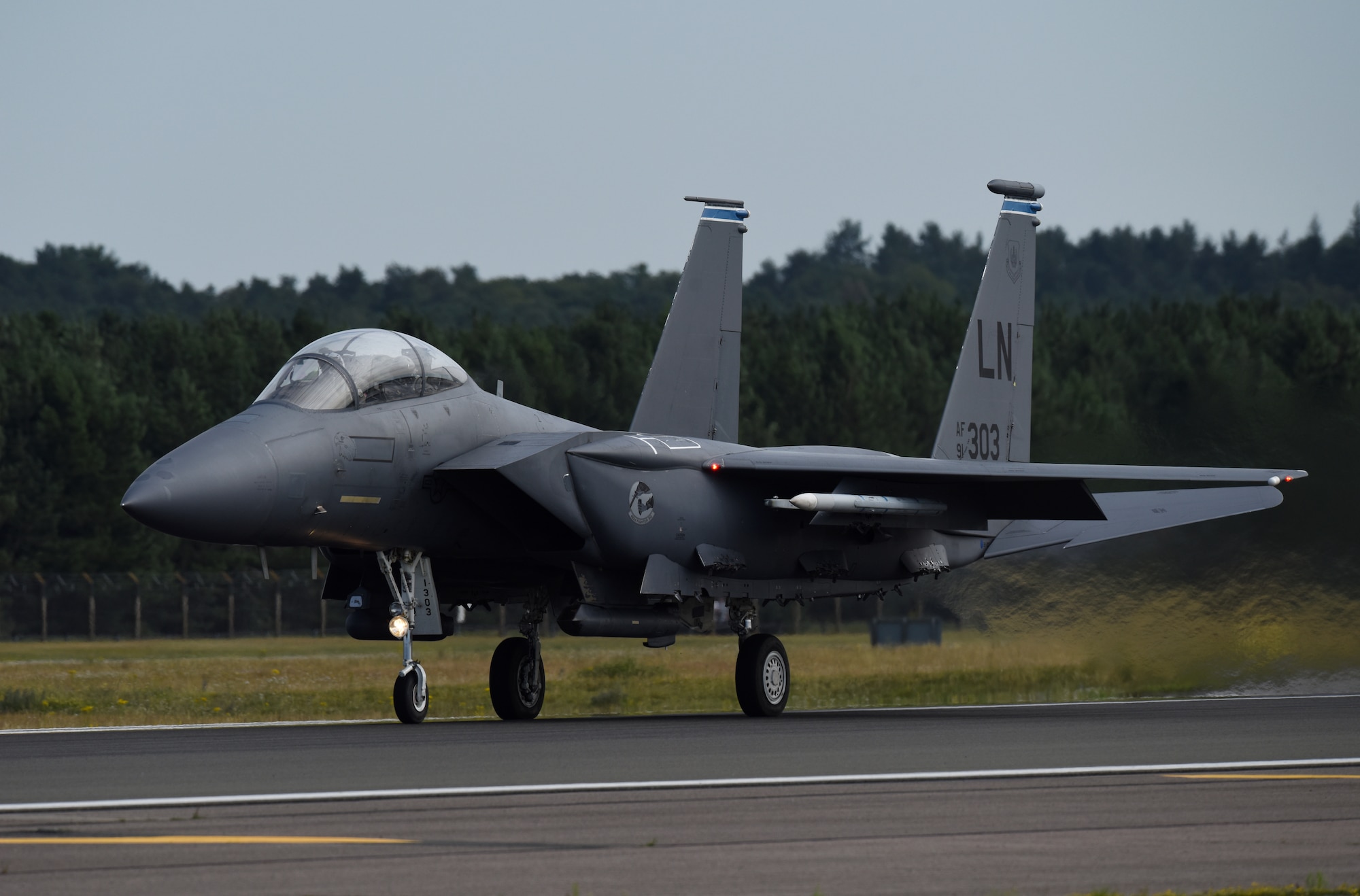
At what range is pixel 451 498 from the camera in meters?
15.3

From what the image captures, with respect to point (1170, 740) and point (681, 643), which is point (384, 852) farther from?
point (681, 643)

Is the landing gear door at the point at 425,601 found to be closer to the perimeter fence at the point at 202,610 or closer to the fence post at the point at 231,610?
the perimeter fence at the point at 202,610

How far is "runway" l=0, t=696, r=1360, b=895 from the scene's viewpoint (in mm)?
6602

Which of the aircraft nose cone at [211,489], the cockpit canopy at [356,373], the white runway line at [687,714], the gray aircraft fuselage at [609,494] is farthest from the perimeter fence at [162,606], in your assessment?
the aircraft nose cone at [211,489]

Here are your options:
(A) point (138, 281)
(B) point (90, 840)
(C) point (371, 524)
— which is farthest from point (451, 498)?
(A) point (138, 281)

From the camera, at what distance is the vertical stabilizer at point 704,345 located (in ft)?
65.8

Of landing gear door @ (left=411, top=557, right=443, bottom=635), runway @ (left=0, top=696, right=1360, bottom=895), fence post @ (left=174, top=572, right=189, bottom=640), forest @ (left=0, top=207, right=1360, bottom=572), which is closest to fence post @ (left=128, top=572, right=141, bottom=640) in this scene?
fence post @ (left=174, top=572, right=189, bottom=640)

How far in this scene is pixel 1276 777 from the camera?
981 centimetres

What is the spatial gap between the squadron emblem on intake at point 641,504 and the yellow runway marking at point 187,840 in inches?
324

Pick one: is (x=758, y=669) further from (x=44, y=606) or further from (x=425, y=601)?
(x=44, y=606)

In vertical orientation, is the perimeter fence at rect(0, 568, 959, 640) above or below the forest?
below

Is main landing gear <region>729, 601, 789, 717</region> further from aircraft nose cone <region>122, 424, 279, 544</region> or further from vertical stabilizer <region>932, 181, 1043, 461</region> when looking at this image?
aircraft nose cone <region>122, 424, 279, 544</region>

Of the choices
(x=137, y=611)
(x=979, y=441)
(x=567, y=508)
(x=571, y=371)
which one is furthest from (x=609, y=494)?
(x=571, y=371)

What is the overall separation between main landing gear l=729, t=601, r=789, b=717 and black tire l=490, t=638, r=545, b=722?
71.6 inches
